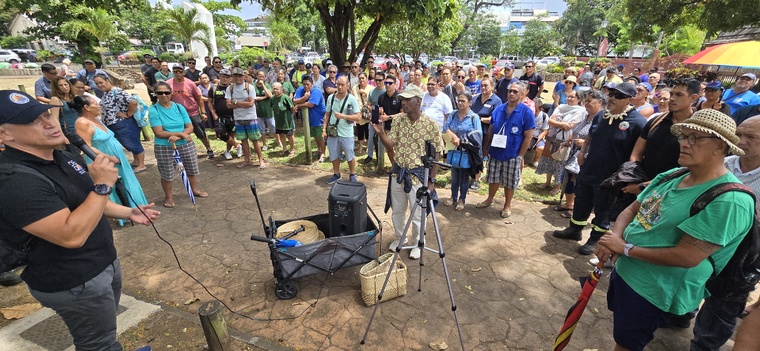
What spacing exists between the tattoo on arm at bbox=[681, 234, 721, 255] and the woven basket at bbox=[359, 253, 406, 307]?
2351mm

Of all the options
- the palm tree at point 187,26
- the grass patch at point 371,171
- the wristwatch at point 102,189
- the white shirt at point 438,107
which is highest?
the palm tree at point 187,26

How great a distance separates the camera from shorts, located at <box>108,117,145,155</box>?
21.1 feet

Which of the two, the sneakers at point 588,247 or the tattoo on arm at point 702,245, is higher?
the tattoo on arm at point 702,245

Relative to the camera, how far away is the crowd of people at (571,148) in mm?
2006

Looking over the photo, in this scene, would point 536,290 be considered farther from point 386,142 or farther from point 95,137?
point 95,137

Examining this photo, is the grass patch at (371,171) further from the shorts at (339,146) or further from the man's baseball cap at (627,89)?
the man's baseball cap at (627,89)

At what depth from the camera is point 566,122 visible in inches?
228

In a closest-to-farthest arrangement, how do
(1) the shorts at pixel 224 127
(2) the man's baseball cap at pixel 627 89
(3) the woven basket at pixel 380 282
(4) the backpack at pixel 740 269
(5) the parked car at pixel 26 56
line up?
(4) the backpack at pixel 740 269 < (3) the woven basket at pixel 380 282 < (2) the man's baseball cap at pixel 627 89 < (1) the shorts at pixel 224 127 < (5) the parked car at pixel 26 56

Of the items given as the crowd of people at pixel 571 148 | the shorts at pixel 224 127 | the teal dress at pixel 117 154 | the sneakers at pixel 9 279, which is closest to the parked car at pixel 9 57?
the crowd of people at pixel 571 148

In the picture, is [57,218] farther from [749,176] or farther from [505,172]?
[505,172]

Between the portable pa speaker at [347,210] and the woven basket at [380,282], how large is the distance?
517mm

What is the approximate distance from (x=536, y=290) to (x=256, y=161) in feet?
21.7

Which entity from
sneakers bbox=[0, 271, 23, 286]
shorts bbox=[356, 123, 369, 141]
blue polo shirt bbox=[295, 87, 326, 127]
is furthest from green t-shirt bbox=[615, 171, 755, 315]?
shorts bbox=[356, 123, 369, 141]

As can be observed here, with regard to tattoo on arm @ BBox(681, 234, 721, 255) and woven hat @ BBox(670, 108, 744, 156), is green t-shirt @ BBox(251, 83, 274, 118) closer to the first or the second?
woven hat @ BBox(670, 108, 744, 156)
